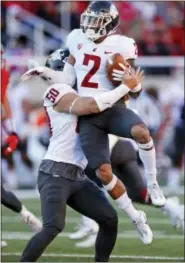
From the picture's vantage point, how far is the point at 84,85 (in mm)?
6641

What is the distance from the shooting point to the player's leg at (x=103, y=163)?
21.2ft

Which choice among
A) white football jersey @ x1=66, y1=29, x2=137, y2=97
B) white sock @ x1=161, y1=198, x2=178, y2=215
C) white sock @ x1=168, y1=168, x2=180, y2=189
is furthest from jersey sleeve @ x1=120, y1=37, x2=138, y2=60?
white sock @ x1=168, y1=168, x2=180, y2=189

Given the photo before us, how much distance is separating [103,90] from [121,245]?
1.96m

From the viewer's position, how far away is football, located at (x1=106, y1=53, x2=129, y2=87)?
6527 mm

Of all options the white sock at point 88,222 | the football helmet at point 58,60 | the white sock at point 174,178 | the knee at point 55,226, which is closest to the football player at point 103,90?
the football helmet at point 58,60

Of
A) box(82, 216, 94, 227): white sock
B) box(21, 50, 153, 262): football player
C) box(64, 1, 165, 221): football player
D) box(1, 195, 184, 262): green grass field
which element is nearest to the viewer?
box(21, 50, 153, 262): football player

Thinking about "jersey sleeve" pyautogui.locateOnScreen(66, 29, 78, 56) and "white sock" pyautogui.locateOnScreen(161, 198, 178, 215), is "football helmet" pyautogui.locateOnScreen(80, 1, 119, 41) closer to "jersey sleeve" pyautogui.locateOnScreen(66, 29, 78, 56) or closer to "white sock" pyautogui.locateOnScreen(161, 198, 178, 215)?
"jersey sleeve" pyautogui.locateOnScreen(66, 29, 78, 56)

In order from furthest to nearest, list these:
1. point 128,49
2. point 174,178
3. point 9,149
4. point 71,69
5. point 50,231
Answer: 1. point 174,178
2. point 9,149
3. point 71,69
4. point 128,49
5. point 50,231

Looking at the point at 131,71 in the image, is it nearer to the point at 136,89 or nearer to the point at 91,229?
the point at 136,89

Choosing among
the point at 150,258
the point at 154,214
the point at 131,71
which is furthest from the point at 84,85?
the point at 154,214

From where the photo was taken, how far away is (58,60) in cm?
694

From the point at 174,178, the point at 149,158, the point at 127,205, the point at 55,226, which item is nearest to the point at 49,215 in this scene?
the point at 55,226

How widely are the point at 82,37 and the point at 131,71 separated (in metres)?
0.44

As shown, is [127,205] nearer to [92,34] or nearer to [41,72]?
[41,72]
